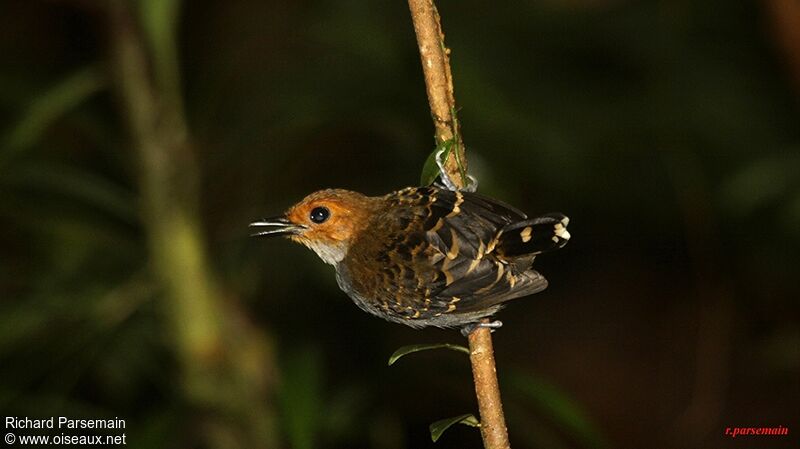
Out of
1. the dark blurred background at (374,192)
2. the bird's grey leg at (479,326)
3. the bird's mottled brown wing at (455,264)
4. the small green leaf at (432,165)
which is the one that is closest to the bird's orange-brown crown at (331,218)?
the bird's mottled brown wing at (455,264)

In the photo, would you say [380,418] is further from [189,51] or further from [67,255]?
[189,51]

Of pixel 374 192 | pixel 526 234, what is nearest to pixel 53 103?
pixel 374 192

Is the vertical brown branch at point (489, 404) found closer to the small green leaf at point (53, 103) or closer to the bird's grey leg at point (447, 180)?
the bird's grey leg at point (447, 180)

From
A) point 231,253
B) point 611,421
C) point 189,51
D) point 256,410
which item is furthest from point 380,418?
point 189,51

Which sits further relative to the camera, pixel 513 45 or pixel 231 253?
pixel 513 45

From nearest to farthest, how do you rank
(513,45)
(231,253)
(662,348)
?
(231,253), (513,45), (662,348)

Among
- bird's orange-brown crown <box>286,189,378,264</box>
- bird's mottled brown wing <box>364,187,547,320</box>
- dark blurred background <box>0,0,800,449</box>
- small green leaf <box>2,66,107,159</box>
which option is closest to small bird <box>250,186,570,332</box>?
bird's mottled brown wing <box>364,187,547,320</box>
